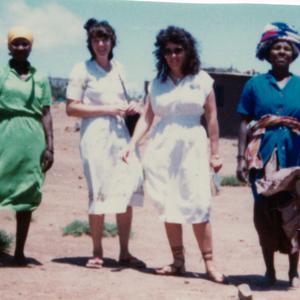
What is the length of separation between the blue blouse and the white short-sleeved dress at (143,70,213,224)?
441 mm

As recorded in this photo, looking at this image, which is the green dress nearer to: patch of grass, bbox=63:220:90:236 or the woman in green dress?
the woman in green dress

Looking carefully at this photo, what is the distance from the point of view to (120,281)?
5059 millimetres

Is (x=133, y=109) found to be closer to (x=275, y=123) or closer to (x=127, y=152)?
(x=127, y=152)

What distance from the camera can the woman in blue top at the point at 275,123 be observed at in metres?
4.94

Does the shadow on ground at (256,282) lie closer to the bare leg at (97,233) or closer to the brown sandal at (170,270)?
the brown sandal at (170,270)

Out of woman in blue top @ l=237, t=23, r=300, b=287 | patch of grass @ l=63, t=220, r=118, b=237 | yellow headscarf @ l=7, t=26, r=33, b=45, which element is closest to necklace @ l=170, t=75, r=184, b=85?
woman in blue top @ l=237, t=23, r=300, b=287

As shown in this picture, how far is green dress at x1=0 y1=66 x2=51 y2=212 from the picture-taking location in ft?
17.7

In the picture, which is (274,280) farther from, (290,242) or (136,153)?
(136,153)

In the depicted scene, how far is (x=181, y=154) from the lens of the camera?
527 centimetres

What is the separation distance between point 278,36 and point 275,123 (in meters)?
0.59

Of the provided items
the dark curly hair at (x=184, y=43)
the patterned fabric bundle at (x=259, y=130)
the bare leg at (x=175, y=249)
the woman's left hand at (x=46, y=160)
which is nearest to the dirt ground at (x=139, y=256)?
the bare leg at (x=175, y=249)

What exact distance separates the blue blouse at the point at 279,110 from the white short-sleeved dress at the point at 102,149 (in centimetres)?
112

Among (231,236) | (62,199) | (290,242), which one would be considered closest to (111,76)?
(290,242)

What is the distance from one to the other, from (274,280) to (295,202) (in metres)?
0.63
